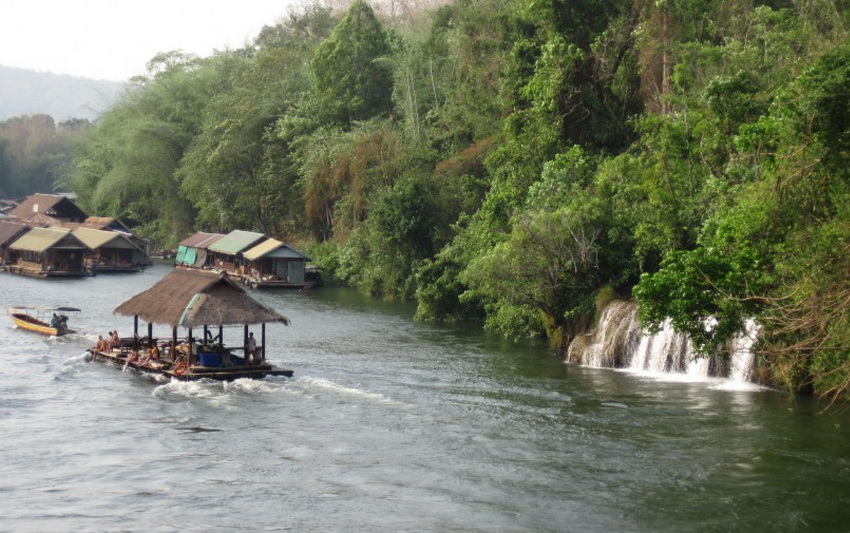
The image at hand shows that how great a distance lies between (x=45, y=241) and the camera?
66875mm

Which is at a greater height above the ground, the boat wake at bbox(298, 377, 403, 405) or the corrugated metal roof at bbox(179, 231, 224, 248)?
the corrugated metal roof at bbox(179, 231, 224, 248)

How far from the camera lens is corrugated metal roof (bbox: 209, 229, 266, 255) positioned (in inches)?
2576

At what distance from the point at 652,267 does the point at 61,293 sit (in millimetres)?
33423

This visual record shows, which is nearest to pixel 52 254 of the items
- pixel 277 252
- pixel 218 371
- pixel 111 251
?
pixel 111 251

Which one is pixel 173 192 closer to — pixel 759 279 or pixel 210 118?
pixel 210 118

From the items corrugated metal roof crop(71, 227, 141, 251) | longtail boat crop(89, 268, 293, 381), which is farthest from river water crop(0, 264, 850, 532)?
corrugated metal roof crop(71, 227, 141, 251)

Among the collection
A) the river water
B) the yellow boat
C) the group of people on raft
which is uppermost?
the yellow boat

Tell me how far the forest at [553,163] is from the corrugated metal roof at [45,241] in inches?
488

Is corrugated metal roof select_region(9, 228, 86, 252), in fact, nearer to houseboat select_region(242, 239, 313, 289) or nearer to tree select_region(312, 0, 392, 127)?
houseboat select_region(242, 239, 313, 289)

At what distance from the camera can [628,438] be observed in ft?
86.7

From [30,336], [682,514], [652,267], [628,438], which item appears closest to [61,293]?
[30,336]

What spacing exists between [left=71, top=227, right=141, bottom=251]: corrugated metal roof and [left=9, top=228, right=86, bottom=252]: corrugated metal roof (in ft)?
7.31

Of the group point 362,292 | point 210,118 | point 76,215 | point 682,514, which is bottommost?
point 682,514

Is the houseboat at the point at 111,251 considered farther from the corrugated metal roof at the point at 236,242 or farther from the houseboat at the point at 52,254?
the corrugated metal roof at the point at 236,242
